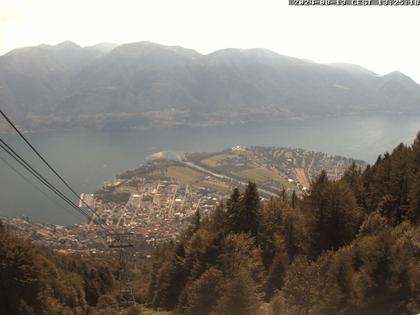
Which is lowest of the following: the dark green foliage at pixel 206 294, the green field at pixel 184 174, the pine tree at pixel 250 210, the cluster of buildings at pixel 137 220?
the cluster of buildings at pixel 137 220

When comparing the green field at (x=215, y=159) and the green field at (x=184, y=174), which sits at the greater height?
the green field at (x=215, y=159)

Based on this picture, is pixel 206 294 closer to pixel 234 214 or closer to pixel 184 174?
pixel 234 214

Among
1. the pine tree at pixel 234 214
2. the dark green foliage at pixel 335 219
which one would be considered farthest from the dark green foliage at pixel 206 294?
the dark green foliage at pixel 335 219

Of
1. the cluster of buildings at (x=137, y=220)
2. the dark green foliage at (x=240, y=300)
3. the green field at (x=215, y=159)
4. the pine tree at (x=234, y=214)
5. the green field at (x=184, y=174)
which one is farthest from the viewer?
the green field at (x=215, y=159)

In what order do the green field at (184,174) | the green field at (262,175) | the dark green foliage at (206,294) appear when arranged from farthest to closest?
1. the green field at (184,174)
2. the green field at (262,175)
3. the dark green foliage at (206,294)

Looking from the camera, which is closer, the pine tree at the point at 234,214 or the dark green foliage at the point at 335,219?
the dark green foliage at the point at 335,219

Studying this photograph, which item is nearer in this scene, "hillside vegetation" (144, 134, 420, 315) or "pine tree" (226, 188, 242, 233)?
"hillside vegetation" (144, 134, 420, 315)

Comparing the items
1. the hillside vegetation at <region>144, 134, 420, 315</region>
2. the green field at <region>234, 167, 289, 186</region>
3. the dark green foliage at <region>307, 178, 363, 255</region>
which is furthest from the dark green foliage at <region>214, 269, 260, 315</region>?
the green field at <region>234, 167, 289, 186</region>

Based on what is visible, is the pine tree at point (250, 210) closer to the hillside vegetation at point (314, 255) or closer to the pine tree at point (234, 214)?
the hillside vegetation at point (314, 255)

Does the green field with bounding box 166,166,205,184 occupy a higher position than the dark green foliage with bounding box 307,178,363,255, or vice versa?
the dark green foliage with bounding box 307,178,363,255

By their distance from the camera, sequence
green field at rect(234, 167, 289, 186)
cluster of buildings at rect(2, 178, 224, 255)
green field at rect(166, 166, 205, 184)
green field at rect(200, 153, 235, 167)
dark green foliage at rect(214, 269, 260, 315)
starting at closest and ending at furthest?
dark green foliage at rect(214, 269, 260, 315) < cluster of buildings at rect(2, 178, 224, 255) < green field at rect(234, 167, 289, 186) < green field at rect(166, 166, 205, 184) < green field at rect(200, 153, 235, 167)

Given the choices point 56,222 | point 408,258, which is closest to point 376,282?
point 408,258

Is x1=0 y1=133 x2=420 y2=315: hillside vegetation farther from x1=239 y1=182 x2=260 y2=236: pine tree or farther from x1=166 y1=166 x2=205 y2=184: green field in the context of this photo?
x1=166 y1=166 x2=205 y2=184: green field

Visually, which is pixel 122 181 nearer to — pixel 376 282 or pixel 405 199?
pixel 405 199
